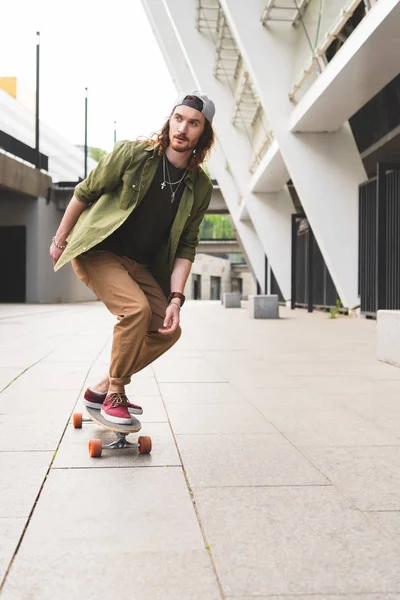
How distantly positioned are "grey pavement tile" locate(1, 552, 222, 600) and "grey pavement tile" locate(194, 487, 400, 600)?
0.27ft

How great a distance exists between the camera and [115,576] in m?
2.14

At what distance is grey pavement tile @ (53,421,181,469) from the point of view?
3.58 m

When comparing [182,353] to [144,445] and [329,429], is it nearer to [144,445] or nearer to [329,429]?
[329,429]

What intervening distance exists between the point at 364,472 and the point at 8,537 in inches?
66.8

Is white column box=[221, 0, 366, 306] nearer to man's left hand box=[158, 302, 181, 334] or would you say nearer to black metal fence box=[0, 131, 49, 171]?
man's left hand box=[158, 302, 181, 334]

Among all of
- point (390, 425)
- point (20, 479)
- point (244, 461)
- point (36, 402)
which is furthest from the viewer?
point (36, 402)

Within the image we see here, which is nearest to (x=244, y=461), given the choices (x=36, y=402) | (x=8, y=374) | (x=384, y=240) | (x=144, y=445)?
(x=144, y=445)

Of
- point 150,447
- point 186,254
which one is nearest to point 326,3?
point 186,254

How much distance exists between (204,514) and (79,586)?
2.53ft

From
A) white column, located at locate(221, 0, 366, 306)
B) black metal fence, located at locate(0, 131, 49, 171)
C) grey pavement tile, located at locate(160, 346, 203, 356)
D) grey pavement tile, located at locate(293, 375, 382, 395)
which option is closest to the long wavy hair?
grey pavement tile, located at locate(293, 375, 382, 395)

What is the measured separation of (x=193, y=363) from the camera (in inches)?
333

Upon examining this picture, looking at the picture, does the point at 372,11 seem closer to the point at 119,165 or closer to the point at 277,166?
the point at 119,165

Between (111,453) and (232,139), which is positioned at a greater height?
(232,139)

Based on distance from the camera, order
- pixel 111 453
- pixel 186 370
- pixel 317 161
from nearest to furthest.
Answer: pixel 111 453, pixel 186 370, pixel 317 161
